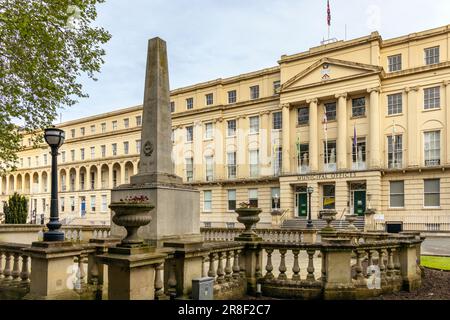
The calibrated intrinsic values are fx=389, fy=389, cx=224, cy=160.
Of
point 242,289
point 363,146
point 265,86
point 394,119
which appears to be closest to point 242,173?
point 265,86

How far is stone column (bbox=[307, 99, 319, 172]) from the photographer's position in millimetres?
38219

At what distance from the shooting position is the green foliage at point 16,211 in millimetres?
22719

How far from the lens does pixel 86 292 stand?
7438 mm

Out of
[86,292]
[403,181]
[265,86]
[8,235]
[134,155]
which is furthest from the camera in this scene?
[134,155]

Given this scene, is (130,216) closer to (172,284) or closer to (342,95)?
(172,284)

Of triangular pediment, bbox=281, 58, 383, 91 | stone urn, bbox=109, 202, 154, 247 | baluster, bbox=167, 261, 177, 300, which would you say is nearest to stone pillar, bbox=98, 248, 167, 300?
stone urn, bbox=109, 202, 154, 247

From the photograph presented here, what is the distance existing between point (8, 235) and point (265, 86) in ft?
106

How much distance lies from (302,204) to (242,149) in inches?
386

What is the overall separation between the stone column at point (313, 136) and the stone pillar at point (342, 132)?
2227 mm

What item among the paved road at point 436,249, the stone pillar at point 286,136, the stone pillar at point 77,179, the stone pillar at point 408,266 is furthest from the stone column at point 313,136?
the stone pillar at point 77,179

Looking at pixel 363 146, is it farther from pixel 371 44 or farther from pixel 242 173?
pixel 242 173

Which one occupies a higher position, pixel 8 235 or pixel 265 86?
pixel 265 86
